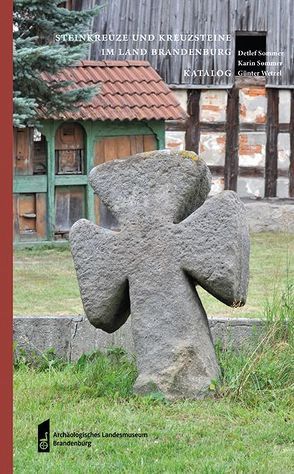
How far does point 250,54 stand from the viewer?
19688 mm

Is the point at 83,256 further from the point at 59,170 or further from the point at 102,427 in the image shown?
the point at 59,170

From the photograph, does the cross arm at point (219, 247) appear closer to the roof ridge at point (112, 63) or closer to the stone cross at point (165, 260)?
the stone cross at point (165, 260)

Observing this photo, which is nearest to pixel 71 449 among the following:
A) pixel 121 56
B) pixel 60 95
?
pixel 60 95

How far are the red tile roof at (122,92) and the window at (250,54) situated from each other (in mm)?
1984

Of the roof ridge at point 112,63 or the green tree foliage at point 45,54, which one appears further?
the roof ridge at point 112,63

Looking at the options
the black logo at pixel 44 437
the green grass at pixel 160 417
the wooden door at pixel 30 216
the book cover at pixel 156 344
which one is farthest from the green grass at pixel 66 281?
the black logo at pixel 44 437

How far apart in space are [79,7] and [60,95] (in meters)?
3.66

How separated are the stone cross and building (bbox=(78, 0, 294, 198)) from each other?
41.4 feet

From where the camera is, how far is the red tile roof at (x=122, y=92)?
16.5 m

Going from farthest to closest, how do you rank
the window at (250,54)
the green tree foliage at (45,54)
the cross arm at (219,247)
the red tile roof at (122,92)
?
the window at (250,54), the red tile roof at (122,92), the green tree foliage at (45,54), the cross arm at (219,247)

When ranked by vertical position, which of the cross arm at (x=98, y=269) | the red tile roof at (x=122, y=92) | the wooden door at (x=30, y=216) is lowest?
the wooden door at (x=30, y=216)

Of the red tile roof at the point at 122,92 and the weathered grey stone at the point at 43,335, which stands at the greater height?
the red tile roof at the point at 122,92

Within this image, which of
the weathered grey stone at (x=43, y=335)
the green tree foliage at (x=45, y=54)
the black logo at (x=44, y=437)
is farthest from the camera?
the green tree foliage at (x=45, y=54)

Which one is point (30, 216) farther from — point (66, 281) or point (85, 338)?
point (85, 338)
